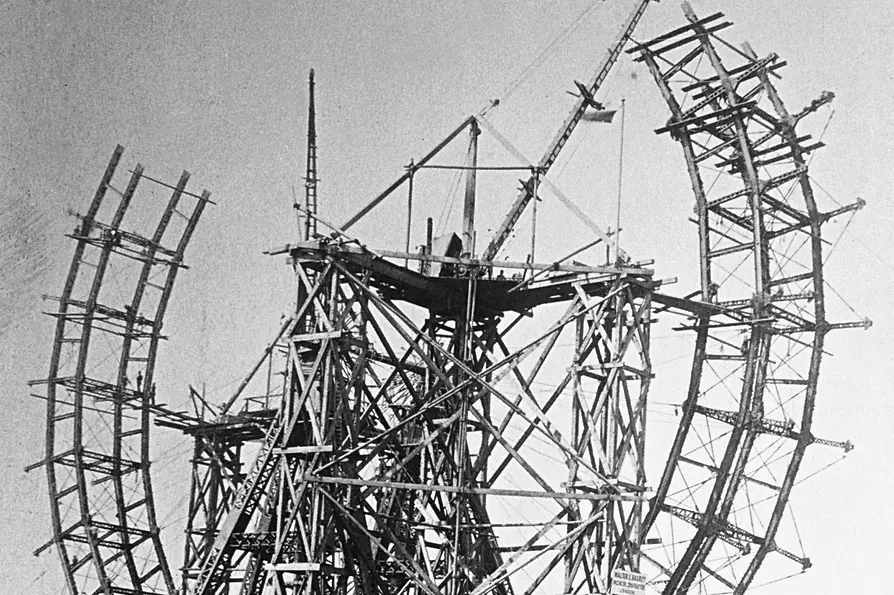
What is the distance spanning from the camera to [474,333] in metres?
29.9

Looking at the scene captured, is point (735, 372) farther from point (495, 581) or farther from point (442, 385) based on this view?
point (495, 581)

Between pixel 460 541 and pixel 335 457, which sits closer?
pixel 335 457

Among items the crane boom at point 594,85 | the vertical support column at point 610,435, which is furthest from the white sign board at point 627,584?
the crane boom at point 594,85

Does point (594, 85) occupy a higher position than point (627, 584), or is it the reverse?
point (594, 85)

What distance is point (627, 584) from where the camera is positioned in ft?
80.5

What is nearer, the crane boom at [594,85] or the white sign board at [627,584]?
the white sign board at [627,584]

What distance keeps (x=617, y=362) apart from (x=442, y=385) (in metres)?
5.85

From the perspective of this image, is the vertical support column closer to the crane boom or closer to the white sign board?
the white sign board

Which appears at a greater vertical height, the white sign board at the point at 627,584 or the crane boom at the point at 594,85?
the crane boom at the point at 594,85

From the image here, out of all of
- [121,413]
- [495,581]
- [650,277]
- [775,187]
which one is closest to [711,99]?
[775,187]

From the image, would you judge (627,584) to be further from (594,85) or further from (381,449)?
(594,85)

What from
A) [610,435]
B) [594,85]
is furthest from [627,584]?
[594,85]

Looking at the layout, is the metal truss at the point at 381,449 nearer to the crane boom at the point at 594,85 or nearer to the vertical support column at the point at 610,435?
the vertical support column at the point at 610,435

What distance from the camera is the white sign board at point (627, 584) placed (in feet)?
80.6
